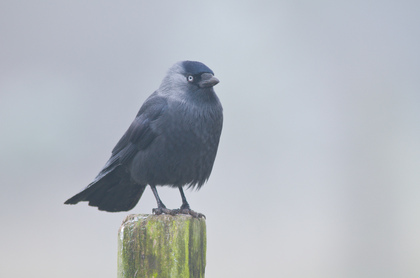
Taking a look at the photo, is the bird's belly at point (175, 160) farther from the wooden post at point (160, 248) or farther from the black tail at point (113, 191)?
the wooden post at point (160, 248)

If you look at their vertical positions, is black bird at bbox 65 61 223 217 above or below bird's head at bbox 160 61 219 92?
below

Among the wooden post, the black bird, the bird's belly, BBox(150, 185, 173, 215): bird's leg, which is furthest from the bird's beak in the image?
the wooden post

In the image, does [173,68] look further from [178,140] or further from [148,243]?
[148,243]

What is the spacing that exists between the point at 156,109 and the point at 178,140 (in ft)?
1.26

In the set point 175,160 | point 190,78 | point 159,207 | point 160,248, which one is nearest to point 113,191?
point 159,207

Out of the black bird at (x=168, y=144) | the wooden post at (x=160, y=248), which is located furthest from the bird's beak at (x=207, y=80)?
the wooden post at (x=160, y=248)

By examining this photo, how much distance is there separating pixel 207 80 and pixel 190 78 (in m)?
0.19

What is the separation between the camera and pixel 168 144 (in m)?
4.52

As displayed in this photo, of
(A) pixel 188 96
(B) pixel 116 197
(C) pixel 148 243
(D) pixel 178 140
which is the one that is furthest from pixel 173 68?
(C) pixel 148 243

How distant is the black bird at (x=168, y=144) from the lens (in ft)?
14.9

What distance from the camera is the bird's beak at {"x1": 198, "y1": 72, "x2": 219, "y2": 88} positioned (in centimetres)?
459

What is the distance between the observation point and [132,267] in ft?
10.4

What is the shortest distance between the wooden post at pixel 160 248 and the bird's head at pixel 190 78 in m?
1.67

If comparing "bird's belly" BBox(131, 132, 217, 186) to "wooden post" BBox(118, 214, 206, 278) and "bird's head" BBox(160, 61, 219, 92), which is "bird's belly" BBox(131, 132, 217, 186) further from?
"wooden post" BBox(118, 214, 206, 278)
